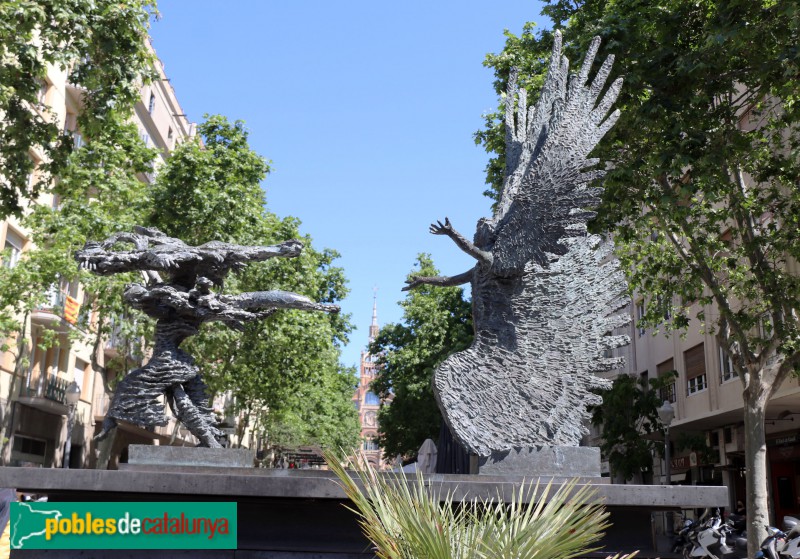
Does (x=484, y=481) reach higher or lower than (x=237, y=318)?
lower

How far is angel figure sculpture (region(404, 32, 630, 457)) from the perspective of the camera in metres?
7.52

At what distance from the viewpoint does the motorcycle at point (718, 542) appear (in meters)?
14.6

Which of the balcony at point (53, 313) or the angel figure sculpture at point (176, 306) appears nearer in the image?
the angel figure sculpture at point (176, 306)

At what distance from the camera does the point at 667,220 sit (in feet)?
54.2

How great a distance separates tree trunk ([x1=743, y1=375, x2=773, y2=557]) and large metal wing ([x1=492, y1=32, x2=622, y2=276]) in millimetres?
8044

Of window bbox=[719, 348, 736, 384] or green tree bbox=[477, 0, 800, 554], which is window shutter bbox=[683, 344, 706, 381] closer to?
window bbox=[719, 348, 736, 384]

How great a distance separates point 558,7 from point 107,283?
1291cm

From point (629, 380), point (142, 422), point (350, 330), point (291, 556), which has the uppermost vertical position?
point (350, 330)

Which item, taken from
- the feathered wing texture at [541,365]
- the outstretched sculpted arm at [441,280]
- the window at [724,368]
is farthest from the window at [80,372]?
the feathered wing texture at [541,365]

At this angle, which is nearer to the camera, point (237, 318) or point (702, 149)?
point (237, 318)

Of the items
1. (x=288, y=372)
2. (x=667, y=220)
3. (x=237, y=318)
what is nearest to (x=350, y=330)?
(x=288, y=372)

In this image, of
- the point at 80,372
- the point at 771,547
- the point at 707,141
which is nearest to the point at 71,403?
the point at 80,372

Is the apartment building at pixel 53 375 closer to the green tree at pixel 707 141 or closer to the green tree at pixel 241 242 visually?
the green tree at pixel 241 242

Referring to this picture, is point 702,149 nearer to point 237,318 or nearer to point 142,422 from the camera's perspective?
point 237,318
